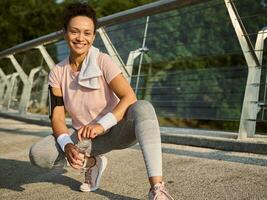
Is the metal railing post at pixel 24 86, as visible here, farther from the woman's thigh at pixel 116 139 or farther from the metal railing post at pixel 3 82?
the woman's thigh at pixel 116 139

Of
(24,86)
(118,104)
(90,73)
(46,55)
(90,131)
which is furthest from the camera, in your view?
(24,86)

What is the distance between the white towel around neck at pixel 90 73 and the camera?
2334 millimetres

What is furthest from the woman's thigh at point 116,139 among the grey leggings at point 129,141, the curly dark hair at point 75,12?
the curly dark hair at point 75,12

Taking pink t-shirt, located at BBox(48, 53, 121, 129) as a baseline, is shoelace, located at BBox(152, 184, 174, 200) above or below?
below

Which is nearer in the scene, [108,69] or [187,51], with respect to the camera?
[108,69]

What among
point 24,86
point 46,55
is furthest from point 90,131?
point 24,86

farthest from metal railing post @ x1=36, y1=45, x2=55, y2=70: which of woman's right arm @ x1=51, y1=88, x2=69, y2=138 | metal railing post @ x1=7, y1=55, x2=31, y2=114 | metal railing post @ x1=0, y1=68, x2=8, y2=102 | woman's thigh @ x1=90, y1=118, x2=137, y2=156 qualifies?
woman's thigh @ x1=90, y1=118, x2=137, y2=156

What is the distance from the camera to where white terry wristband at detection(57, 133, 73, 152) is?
2.25m

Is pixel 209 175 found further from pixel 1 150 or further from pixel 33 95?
pixel 33 95

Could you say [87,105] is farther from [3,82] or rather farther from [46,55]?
[3,82]

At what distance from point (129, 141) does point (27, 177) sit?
Answer: 0.93 m

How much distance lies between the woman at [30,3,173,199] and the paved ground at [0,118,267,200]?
0.61 feet

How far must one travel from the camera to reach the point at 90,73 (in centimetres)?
233

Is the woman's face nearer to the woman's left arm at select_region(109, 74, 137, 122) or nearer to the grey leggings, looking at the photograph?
the woman's left arm at select_region(109, 74, 137, 122)
